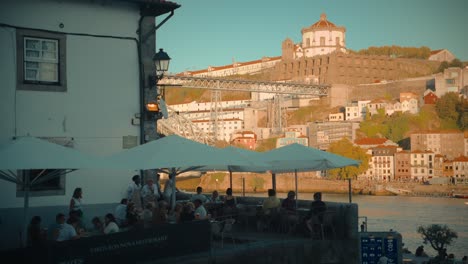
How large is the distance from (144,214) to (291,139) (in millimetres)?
69653

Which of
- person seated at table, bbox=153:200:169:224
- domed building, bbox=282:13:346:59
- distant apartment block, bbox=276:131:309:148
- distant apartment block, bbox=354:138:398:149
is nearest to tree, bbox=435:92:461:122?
distant apartment block, bbox=354:138:398:149

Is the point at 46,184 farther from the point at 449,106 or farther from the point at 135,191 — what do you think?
the point at 449,106

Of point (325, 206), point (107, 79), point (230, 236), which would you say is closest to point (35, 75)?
point (107, 79)

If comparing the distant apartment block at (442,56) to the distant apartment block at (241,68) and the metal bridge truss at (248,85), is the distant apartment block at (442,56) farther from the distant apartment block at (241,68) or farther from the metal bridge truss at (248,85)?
the metal bridge truss at (248,85)

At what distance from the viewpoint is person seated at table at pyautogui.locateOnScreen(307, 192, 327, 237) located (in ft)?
31.0

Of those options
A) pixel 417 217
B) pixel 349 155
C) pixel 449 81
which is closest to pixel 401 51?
pixel 449 81

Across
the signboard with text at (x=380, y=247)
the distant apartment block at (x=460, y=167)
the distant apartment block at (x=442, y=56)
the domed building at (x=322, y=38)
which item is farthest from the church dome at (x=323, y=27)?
the signboard with text at (x=380, y=247)

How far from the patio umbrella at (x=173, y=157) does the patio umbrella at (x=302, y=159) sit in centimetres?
143

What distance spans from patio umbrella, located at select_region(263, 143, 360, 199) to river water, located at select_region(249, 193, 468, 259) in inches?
657

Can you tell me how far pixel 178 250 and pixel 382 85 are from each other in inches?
3453

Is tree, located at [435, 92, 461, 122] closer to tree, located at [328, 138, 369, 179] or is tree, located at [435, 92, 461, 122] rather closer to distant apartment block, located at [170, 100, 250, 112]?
tree, located at [328, 138, 369, 179]

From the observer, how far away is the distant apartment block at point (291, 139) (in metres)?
77.7

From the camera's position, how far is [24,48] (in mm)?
9641

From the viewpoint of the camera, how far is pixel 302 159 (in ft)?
34.1
